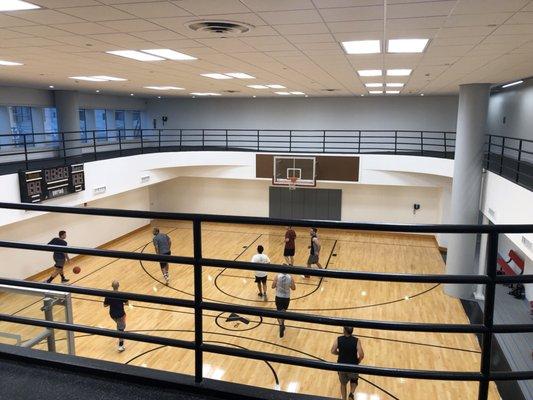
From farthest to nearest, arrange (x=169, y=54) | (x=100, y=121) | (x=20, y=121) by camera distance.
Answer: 1. (x=100, y=121)
2. (x=20, y=121)
3. (x=169, y=54)

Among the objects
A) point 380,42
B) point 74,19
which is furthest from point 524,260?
point 74,19

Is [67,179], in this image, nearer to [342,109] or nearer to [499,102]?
[342,109]

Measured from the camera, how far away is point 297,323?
9.86m

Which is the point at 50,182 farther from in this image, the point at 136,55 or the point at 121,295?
the point at 121,295

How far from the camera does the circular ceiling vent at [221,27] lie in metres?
4.98

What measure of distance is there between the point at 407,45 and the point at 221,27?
2935 mm

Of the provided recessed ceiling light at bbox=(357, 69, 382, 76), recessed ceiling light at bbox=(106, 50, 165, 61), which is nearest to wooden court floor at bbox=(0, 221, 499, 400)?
recessed ceiling light at bbox=(106, 50, 165, 61)

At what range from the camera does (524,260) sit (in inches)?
499

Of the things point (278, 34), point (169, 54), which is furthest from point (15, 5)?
point (169, 54)

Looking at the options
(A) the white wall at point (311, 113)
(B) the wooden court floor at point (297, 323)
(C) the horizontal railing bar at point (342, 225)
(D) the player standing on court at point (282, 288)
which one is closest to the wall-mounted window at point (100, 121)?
(A) the white wall at point (311, 113)

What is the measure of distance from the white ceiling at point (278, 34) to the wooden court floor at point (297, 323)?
3365 mm

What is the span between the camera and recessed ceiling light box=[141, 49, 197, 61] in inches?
278

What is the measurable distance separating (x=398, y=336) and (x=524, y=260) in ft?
19.3

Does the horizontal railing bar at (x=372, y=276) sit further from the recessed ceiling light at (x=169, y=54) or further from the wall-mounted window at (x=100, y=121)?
the wall-mounted window at (x=100, y=121)
